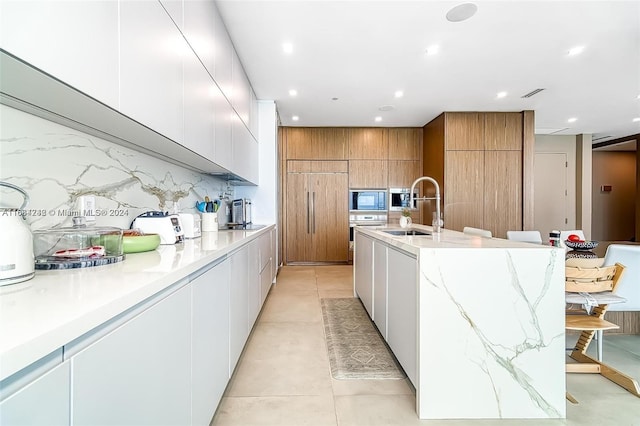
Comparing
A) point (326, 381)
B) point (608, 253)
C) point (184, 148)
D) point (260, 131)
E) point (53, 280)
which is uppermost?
point (260, 131)

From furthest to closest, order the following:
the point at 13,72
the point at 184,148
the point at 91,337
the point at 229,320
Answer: the point at 184,148
the point at 229,320
the point at 13,72
the point at 91,337

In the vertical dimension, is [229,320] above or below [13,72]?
below

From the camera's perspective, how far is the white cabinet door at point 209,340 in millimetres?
1176

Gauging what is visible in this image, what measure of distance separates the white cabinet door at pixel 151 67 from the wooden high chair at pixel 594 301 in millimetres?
2556

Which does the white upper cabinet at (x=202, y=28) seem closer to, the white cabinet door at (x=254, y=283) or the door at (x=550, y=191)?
the white cabinet door at (x=254, y=283)

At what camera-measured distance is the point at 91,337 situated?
2.05 ft

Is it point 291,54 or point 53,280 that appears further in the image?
point 291,54

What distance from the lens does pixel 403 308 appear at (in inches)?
71.7

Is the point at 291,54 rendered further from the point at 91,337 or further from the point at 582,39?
the point at 91,337

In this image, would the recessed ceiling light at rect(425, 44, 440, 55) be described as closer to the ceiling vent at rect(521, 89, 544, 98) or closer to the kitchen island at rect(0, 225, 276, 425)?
the ceiling vent at rect(521, 89, 544, 98)

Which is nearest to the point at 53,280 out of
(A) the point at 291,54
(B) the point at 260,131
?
(A) the point at 291,54

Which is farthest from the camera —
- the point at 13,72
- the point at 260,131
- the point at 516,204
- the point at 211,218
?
the point at 516,204

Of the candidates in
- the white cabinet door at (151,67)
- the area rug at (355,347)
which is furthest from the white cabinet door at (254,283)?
the white cabinet door at (151,67)

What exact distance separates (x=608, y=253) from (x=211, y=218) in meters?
3.18
